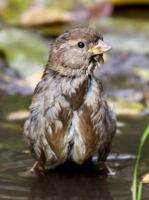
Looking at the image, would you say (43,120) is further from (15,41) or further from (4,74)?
(15,41)

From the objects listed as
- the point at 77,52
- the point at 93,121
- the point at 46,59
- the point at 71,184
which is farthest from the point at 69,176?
the point at 46,59

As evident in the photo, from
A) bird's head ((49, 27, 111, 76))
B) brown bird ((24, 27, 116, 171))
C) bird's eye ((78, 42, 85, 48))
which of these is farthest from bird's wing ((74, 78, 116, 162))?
bird's eye ((78, 42, 85, 48))

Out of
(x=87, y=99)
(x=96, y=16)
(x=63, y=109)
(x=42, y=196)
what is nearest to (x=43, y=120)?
(x=63, y=109)

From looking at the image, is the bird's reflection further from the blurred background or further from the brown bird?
the brown bird

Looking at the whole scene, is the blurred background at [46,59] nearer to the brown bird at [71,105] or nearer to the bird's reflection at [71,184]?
the bird's reflection at [71,184]

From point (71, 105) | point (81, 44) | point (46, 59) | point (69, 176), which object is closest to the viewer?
point (71, 105)

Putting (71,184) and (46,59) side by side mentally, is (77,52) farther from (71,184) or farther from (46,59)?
(46,59)
